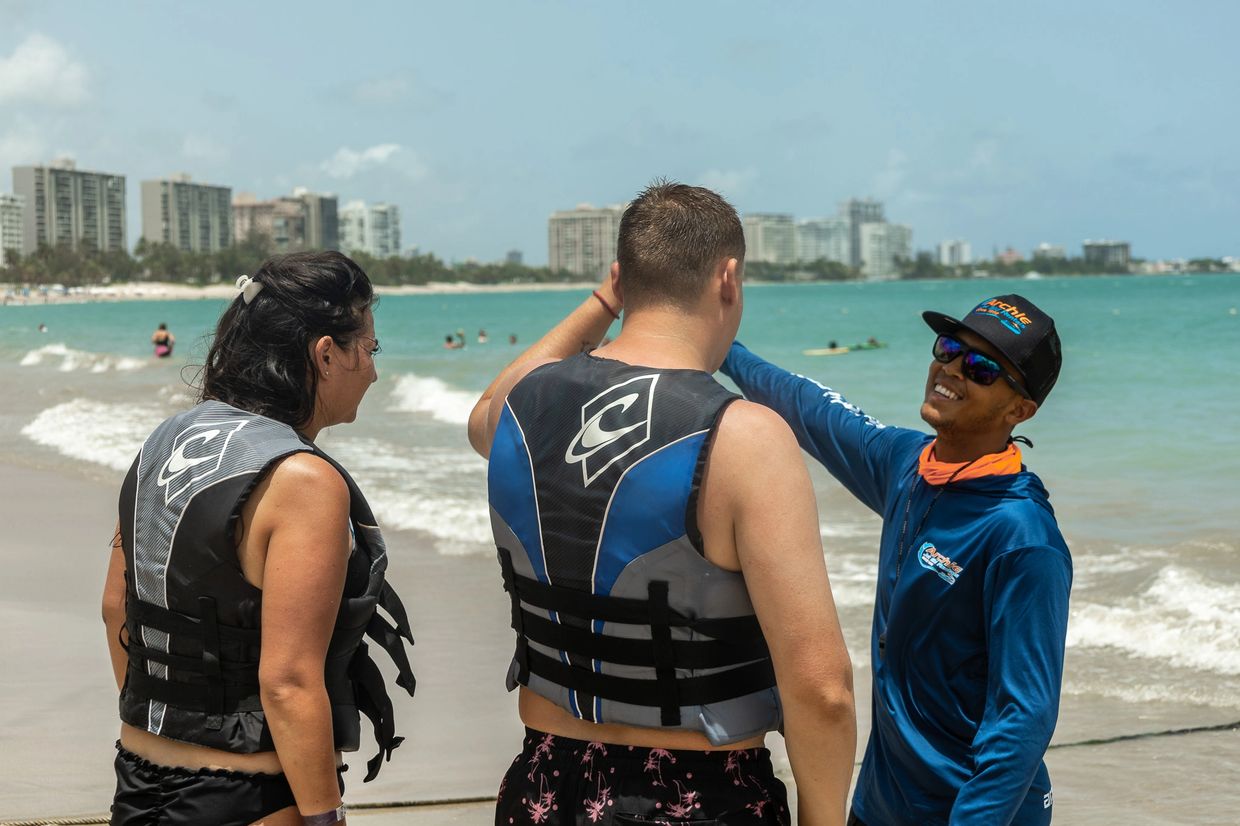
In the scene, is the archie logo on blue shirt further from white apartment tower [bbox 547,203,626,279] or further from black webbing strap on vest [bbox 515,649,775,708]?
white apartment tower [bbox 547,203,626,279]

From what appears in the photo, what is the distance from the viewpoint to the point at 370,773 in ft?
8.76

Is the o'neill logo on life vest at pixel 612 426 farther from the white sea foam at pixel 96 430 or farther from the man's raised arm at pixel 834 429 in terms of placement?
the white sea foam at pixel 96 430

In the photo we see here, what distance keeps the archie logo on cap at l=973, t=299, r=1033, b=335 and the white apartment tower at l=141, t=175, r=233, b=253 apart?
17880 centimetres

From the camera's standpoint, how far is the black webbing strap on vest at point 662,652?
212 centimetres

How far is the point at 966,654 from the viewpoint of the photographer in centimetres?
240

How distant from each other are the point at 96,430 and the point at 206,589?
1787 cm

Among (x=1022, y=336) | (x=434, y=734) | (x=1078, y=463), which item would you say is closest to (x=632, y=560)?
(x=1022, y=336)

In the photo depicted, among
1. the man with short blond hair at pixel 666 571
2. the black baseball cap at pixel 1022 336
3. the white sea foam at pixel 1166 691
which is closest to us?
the man with short blond hair at pixel 666 571

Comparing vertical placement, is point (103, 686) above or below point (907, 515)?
below

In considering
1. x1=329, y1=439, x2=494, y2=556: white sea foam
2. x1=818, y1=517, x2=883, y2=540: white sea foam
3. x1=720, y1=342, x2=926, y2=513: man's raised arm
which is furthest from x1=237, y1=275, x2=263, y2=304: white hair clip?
x1=818, y1=517, x2=883, y2=540: white sea foam

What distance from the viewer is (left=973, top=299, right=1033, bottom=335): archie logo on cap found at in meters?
2.49

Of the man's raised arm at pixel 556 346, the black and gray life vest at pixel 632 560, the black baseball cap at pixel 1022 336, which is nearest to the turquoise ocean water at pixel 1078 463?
the man's raised arm at pixel 556 346

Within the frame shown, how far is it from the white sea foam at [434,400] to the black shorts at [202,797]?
2002cm

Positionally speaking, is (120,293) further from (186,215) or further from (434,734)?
(434,734)
